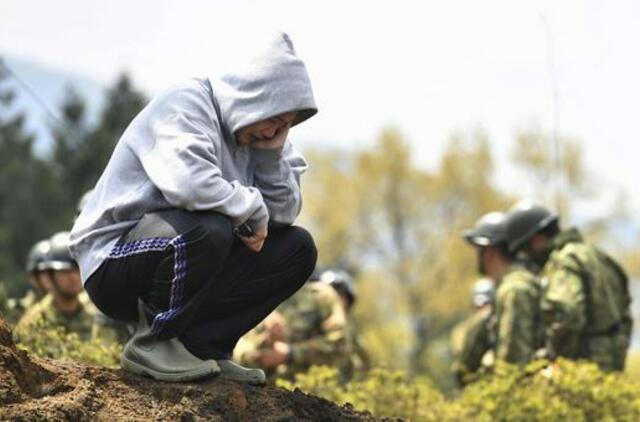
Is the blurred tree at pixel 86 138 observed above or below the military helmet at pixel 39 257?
below

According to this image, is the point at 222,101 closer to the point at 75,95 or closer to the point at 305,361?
the point at 305,361

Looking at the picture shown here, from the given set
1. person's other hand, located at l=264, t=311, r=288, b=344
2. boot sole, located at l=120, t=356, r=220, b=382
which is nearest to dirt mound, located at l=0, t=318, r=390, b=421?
boot sole, located at l=120, t=356, r=220, b=382

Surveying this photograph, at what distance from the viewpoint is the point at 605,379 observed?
9.18 m

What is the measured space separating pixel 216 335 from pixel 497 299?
5638mm

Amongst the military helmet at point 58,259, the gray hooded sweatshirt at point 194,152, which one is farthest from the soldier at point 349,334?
the gray hooded sweatshirt at point 194,152

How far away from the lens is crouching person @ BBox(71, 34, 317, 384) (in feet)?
16.5

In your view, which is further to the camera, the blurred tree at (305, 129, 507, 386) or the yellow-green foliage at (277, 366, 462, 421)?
the blurred tree at (305, 129, 507, 386)

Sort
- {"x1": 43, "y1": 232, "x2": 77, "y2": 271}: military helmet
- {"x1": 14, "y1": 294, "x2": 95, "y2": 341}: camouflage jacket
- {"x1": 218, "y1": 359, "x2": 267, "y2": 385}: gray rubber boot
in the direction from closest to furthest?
1. {"x1": 218, "y1": 359, "x2": 267, "y2": 385}: gray rubber boot
2. {"x1": 14, "y1": 294, "x2": 95, "y2": 341}: camouflage jacket
3. {"x1": 43, "y1": 232, "x2": 77, "y2": 271}: military helmet

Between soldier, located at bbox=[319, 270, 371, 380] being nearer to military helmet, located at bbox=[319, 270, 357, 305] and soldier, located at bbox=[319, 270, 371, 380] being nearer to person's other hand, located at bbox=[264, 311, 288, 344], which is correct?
military helmet, located at bbox=[319, 270, 357, 305]

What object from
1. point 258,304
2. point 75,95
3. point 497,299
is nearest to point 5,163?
point 75,95

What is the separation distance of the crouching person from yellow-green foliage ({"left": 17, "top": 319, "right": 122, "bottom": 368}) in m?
2.16

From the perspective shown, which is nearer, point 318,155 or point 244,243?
point 244,243

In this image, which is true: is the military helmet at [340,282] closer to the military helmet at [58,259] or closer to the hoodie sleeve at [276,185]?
the military helmet at [58,259]

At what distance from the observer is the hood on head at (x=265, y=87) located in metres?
5.14
